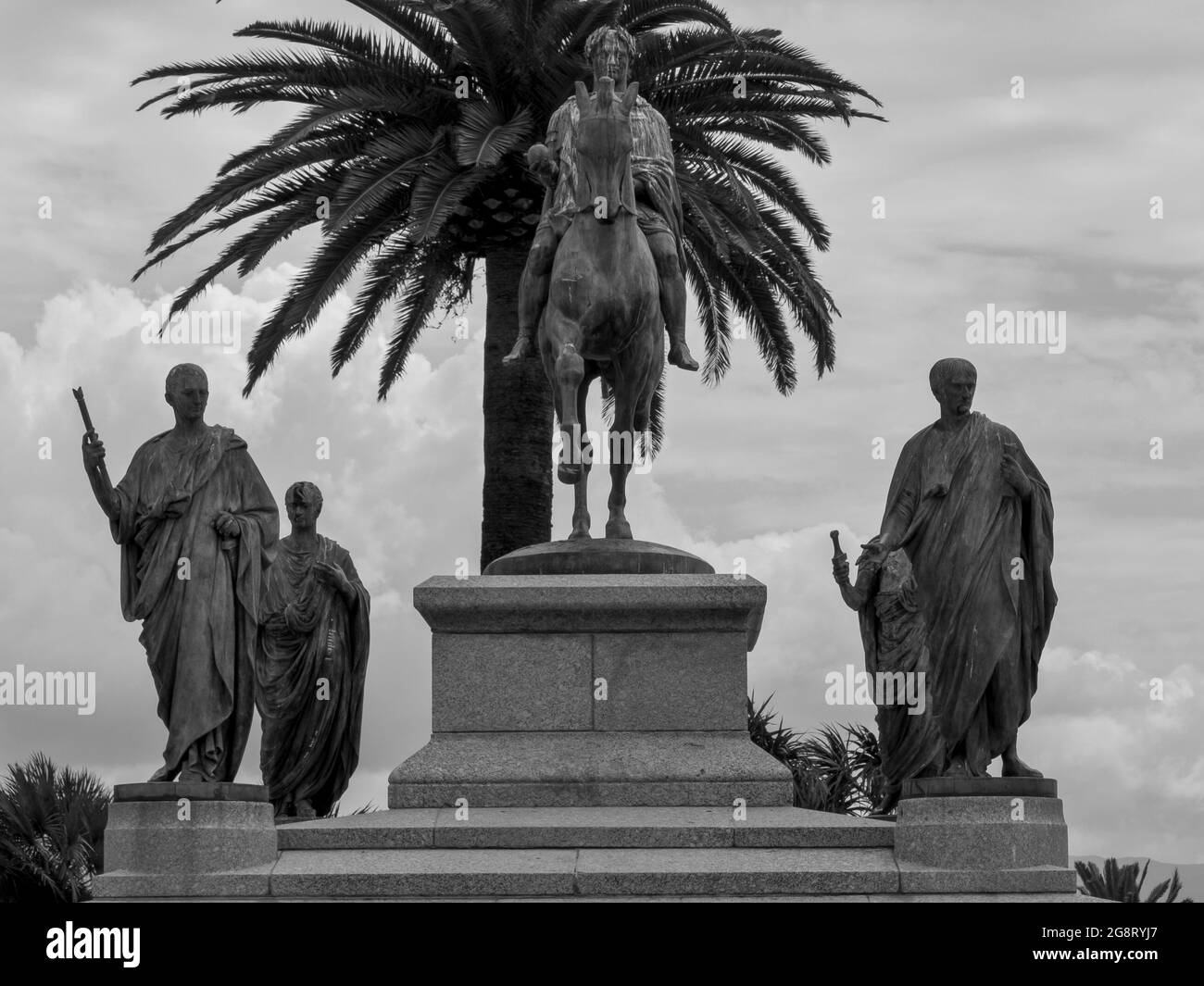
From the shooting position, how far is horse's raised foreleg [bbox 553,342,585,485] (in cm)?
1525

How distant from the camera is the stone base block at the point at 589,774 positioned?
45.3 feet

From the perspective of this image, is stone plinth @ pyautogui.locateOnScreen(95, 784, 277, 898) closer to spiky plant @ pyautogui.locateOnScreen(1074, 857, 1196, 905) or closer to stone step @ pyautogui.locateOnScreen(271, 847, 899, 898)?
stone step @ pyautogui.locateOnScreen(271, 847, 899, 898)

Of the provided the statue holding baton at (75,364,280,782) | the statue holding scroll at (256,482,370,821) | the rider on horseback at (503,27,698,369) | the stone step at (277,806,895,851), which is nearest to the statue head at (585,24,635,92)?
the rider on horseback at (503,27,698,369)

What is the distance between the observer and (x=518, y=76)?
2533 cm

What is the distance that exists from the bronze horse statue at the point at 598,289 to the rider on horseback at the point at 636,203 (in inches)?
4.7

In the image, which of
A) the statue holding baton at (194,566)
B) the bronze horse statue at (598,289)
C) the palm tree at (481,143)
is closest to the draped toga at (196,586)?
the statue holding baton at (194,566)

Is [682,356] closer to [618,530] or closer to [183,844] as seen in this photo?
[618,530]

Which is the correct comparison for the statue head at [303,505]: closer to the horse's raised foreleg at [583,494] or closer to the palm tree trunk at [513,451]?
the horse's raised foreleg at [583,494]

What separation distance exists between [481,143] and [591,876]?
12645 millimetres

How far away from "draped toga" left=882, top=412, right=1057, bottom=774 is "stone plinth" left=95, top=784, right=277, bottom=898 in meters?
4.14

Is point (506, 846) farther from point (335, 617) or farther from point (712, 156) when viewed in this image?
point (712, 156)

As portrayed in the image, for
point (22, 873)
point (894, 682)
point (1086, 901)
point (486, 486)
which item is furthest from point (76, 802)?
point (1086, 901)

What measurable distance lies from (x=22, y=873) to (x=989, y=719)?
10952 mm
